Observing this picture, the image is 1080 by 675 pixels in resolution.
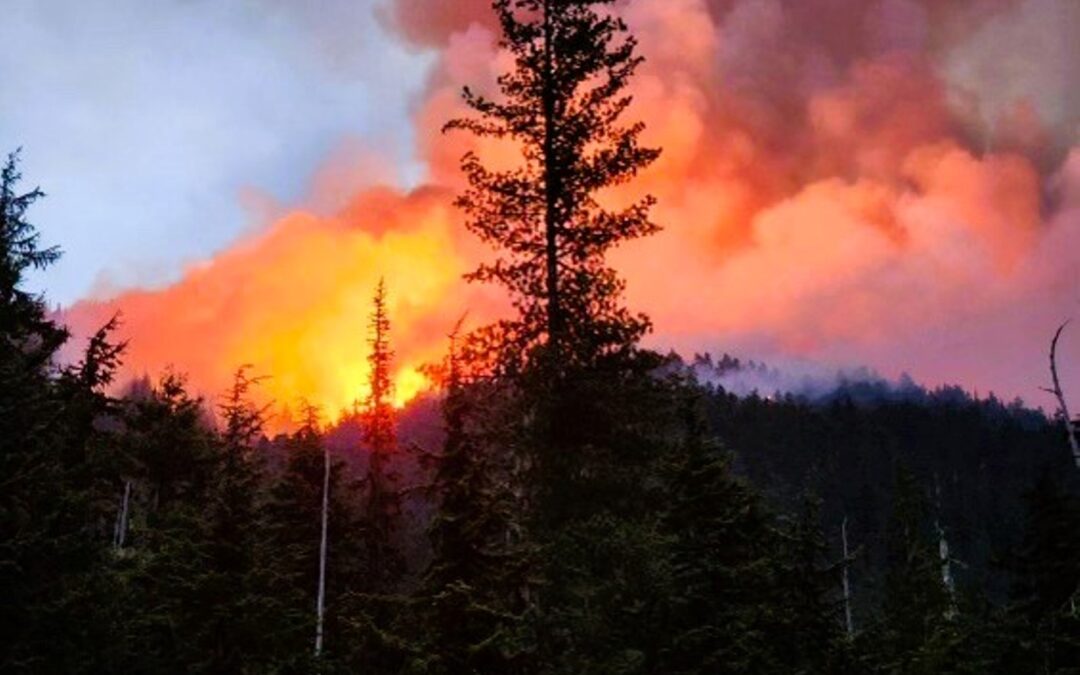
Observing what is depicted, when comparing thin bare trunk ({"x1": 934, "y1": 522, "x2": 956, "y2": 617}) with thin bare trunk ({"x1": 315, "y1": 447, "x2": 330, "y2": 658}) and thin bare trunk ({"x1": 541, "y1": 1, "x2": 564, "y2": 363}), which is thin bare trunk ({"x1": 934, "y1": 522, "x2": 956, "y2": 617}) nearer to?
thin bare trunk ({"x1": 541, "y1": 1, "x2": 564, "y2": 363})

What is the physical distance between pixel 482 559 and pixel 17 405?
9.85 metres

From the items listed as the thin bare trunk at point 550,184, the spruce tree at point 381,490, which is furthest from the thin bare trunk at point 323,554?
the thin bare trunk at point 550,184

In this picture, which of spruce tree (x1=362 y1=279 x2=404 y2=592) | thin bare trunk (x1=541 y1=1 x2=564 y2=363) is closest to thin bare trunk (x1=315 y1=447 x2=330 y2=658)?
spruce tree (x1=362 y1=279 x2=404 y2=592)

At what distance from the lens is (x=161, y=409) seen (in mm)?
36219

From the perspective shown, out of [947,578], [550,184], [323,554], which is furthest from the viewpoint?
[947,578]

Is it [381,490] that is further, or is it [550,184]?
[381,490]

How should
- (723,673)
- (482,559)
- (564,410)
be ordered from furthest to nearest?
1. (482,559)
2. (564,410)
3. (723,673)

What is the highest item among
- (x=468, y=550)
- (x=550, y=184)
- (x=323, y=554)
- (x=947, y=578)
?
(x=550, y=184)

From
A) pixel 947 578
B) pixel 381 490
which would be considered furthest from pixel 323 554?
pixel 947 578

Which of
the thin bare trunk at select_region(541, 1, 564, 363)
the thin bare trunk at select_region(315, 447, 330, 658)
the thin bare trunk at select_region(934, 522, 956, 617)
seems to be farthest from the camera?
the thin bare trunk at select_region(315, 447, 330, 658)

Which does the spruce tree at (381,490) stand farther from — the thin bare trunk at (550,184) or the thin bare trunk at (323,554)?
the thin bare trunk at (550,184)

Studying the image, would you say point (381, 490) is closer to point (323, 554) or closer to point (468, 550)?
point (323, 554)

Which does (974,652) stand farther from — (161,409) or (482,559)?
(161,409)

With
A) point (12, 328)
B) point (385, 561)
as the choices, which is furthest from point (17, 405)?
point (385, 561)
